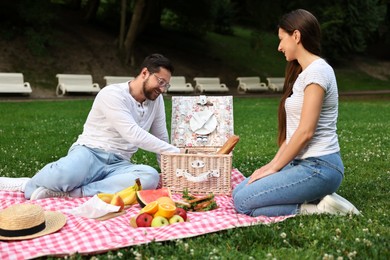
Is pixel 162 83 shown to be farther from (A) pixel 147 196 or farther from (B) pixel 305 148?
(B) pixel 305 148

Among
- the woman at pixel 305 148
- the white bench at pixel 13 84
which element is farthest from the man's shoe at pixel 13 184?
the white bench at pixel 13 84

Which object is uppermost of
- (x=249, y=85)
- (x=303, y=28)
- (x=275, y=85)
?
(x=303, y=28)

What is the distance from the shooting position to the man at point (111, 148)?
5766 millimetres

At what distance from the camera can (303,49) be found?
197 inches

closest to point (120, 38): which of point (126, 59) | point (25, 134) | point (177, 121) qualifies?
point (126, 59)

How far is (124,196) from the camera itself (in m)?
5.55

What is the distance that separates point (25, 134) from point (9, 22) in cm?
1767

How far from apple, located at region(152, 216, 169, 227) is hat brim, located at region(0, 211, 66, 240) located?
81 centimetres

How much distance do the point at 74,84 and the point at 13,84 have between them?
2.73 meters

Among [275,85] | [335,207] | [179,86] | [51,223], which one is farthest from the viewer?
[275,85]

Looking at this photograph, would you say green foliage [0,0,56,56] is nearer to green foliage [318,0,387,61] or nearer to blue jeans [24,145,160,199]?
green foliage [318,0,387,61]

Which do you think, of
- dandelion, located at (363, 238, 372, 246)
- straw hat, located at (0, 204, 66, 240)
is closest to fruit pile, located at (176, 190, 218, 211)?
straw hat, located at (0, 204, 66, 240)

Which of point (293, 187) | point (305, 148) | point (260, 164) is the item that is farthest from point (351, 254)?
point (260, 164)

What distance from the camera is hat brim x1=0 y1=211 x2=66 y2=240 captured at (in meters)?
4.35
